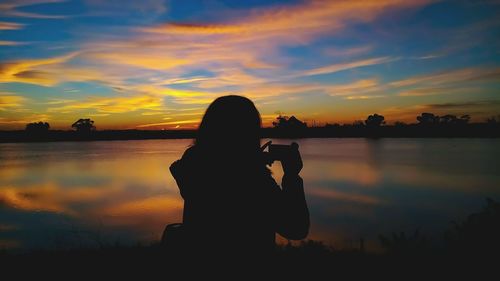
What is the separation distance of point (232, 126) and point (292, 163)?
45cm

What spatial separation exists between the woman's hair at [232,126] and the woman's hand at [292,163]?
236 millimetres

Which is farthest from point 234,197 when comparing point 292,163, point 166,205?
point 166,205

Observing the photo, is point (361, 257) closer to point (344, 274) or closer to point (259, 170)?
point (344, 274)

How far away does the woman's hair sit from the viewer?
191cm

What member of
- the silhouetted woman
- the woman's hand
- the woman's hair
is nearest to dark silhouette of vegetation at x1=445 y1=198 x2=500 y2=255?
the woman's hand

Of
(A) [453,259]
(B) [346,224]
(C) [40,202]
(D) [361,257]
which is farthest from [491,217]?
(C) [40,202]

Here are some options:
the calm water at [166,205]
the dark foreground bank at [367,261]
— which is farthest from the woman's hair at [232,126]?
the calm water at [166,205]

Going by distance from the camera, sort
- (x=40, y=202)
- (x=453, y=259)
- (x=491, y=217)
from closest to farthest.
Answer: (x=453, y=259) < (x=491, y=217) < (x=40, y=202)

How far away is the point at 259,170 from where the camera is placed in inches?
73.2

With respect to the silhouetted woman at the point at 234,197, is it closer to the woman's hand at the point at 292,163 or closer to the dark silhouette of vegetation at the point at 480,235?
the woman's hand at the point at 292,163

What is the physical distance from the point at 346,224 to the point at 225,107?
1538 cm

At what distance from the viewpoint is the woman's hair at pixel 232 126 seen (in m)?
1.91

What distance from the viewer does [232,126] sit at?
193 cm

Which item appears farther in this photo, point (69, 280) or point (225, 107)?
point (69, 280)
